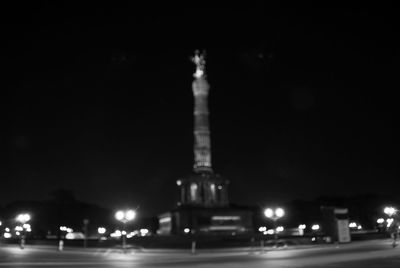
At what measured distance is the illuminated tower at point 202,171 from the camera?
86.6m

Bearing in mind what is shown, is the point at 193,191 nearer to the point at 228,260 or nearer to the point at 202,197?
the point at 202,197

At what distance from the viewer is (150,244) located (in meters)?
48.1

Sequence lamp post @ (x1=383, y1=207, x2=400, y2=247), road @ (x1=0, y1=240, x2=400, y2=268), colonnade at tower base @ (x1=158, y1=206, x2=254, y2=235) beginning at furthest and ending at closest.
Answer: colonnade at tower base @ (x1=158, y1=206, x2=254, y2=235) < lamp post @ (x1=383, y1=207, x2=400, y2=247) < road @ (x1=0, y1=240, x2=400, y2=268)

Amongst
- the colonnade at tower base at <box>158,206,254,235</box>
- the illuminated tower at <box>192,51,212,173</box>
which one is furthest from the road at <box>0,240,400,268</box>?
the illuminated tower at <box>192,51,212,173</box>

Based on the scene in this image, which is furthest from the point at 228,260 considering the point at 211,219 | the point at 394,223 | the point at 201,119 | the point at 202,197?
the point at 201,119

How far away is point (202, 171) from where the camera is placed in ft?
291

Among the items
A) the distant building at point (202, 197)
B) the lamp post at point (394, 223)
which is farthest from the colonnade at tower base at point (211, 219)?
the lamp post at point (394, 223)

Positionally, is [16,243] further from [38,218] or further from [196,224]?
[38,218]

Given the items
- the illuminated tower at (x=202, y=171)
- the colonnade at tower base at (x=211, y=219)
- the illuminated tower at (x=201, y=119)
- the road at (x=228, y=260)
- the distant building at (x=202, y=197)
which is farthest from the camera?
the illuminated tower at (x=201, y=119)

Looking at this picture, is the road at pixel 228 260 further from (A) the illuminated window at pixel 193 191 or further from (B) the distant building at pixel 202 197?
(A) the illuminated window at pixel 193 191

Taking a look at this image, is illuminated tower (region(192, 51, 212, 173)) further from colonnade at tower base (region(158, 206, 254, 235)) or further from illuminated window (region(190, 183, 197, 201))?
colonnade at tower base (region(158, 206, 254, 235))

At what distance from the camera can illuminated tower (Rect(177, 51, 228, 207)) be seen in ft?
284

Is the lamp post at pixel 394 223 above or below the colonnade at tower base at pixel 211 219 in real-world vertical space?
below

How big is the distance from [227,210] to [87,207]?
51.0 m
